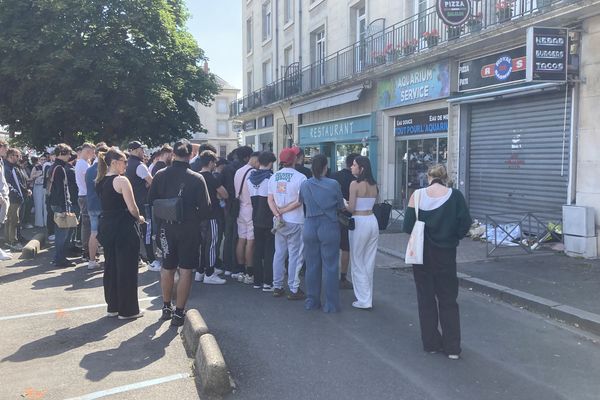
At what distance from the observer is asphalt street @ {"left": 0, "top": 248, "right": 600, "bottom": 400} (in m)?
4.15

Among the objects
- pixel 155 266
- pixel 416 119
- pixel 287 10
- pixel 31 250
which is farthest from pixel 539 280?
pixel 287 10

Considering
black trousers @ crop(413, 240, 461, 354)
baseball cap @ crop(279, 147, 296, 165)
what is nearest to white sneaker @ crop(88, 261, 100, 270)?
baseball cap @ crop(279, 147, 296, 165)

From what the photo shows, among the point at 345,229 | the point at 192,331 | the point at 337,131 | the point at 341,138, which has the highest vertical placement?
the point at 337,131

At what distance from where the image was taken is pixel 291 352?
491cm

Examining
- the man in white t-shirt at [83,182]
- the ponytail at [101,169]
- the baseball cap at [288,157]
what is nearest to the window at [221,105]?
the man in white t-shirt at [83,182]

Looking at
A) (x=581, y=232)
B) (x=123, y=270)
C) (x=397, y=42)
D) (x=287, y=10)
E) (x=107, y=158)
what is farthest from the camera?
(x=287, y=10)

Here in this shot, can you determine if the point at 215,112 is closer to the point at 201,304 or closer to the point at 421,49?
the point at 421,49

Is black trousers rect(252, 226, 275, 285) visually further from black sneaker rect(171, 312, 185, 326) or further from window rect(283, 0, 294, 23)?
window rect(283, 0, 294, 23)

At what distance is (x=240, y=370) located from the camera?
4.46 meters

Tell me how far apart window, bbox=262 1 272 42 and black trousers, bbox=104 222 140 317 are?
2418 cm

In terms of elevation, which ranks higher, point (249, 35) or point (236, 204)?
point (249, 35)

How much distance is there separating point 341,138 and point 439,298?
48.9 feet

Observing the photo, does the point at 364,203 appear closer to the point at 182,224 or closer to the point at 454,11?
the point at 182,224

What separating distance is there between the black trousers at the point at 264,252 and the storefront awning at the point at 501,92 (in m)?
6.24
